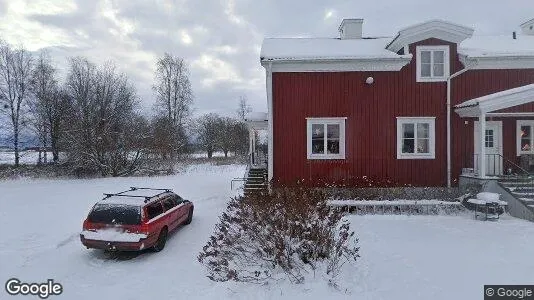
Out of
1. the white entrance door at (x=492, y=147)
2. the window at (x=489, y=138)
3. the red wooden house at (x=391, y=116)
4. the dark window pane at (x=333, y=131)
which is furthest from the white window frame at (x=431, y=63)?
the dark window pane at (x=333, y=131)

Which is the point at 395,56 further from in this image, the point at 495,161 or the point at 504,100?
→ the point at 495,161

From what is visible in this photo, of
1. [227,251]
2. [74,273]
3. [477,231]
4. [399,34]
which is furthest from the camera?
[399,34]

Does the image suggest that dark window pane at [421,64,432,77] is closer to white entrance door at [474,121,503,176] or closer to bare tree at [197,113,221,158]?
white entrance door at [474,121,503,176]

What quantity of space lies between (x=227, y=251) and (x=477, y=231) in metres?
7.57

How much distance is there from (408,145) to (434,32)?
15.6ft

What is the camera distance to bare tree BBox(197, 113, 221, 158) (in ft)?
182

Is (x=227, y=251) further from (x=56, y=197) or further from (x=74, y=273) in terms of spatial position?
(x=56, y=197)

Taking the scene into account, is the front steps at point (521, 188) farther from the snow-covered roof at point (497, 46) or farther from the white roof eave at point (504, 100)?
the snow-covered roof at point (497, 46)

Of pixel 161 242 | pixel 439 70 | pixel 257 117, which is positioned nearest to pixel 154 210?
pixel 161 242

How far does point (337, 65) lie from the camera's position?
14102mm

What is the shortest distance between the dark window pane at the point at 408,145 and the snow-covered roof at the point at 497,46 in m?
4.08

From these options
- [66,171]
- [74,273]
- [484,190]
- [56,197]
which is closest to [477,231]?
[484,190]

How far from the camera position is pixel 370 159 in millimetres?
14336

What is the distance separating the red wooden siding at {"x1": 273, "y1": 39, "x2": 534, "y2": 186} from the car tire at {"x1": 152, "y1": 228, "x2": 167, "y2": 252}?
6569 millimetres
